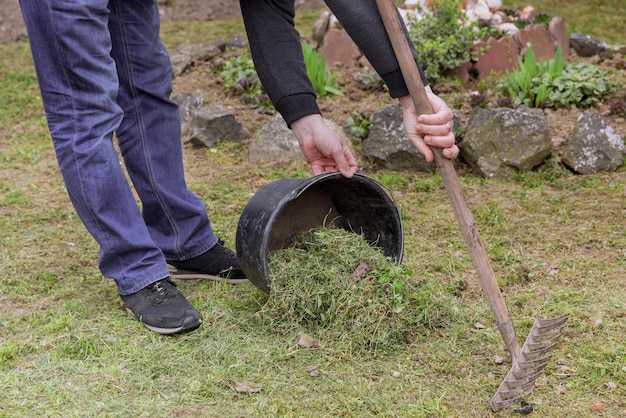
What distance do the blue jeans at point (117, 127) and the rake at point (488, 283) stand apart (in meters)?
1.03

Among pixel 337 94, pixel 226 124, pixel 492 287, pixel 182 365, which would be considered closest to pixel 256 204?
pixel 182 365

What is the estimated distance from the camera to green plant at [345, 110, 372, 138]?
4.96 m

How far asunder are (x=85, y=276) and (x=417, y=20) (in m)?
3.48

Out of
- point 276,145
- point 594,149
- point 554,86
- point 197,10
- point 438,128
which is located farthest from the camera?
point 197,10

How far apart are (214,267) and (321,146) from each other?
34.5 inches

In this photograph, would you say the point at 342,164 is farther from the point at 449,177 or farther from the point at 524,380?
the point at 524,380

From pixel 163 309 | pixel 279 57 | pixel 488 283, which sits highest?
pixel 279 57

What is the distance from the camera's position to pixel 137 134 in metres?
3.30

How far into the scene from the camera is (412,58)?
2631 millimetres

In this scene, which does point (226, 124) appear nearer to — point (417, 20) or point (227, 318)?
point (417, 20)

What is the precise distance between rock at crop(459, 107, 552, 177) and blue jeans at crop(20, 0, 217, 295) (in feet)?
5.90

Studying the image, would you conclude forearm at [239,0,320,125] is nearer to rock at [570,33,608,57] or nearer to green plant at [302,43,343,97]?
green plant at [302,43,343,97]

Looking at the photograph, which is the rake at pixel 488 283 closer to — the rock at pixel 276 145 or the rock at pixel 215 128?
the rock at pixel 276 145

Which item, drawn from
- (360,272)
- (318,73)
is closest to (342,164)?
(360,272)
